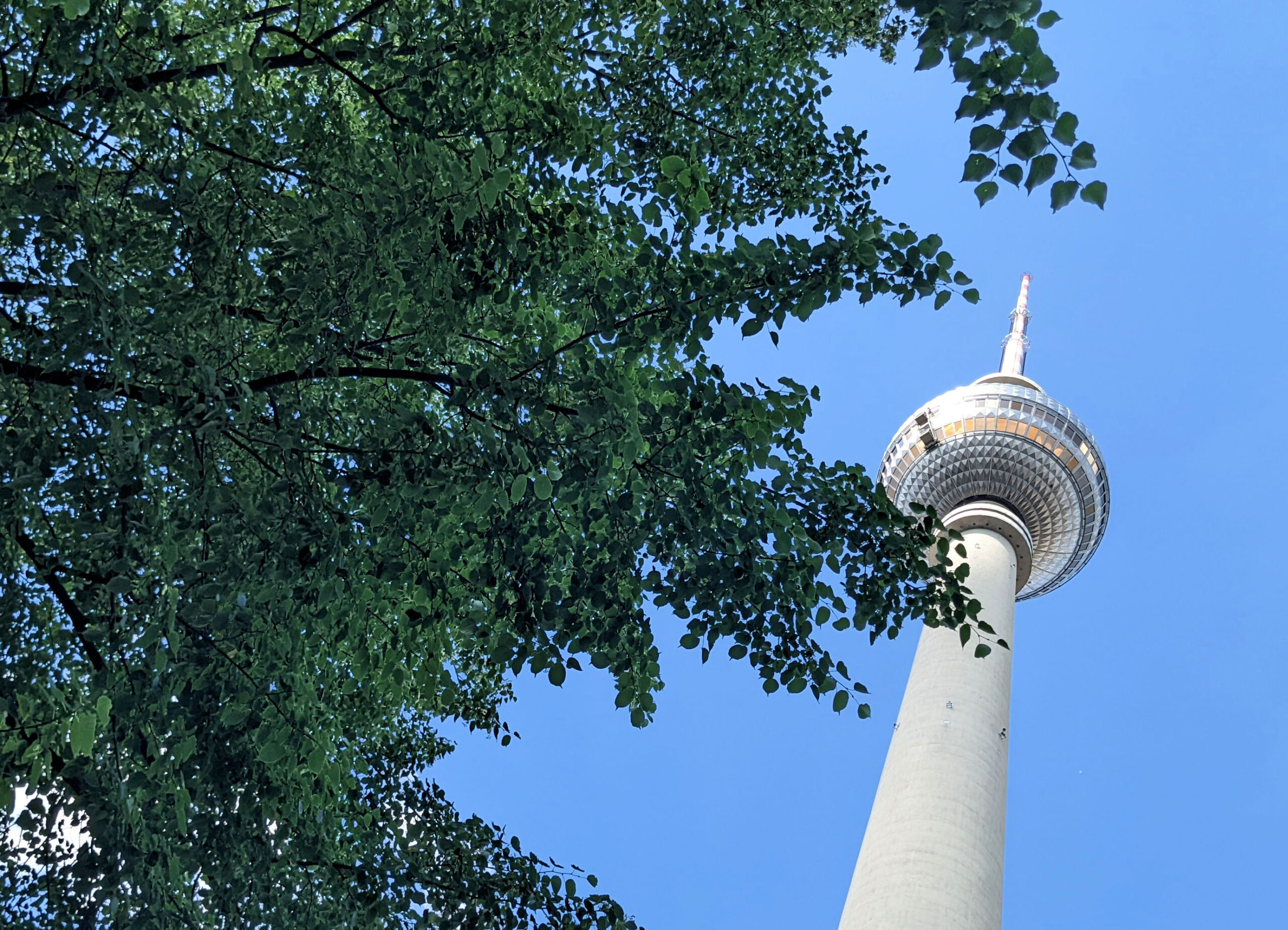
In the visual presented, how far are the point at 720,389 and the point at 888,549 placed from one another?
148 centimetres

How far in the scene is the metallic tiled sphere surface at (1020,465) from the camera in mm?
42812

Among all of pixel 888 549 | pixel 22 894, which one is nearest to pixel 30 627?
pixel 22 894

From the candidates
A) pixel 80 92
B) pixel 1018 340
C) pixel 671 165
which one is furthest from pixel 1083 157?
pixel 1018 340

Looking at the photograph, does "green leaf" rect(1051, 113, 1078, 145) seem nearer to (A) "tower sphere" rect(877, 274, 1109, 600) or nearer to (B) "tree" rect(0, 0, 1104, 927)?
(B) "tree" rect(0, 0, 1104, 927)

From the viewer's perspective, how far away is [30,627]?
6.28 meters

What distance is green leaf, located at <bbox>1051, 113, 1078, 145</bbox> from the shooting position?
3516mm

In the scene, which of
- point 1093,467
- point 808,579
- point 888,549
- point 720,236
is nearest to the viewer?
point 808,579

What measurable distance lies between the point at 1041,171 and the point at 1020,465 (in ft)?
137

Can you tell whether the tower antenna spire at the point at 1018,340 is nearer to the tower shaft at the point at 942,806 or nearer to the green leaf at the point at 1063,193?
the tower shaft at the point at 942,806

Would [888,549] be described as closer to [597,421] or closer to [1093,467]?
[597,421]

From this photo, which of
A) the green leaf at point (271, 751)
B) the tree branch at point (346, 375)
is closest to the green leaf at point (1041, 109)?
the tree branch at point (346, 375)

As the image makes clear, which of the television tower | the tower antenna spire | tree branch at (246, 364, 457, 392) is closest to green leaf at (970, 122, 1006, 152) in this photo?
tree branch at (246, 364, 457, 392)

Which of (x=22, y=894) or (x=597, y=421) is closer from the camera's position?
(x=597, y=421)

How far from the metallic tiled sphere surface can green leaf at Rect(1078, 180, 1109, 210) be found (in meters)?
39.8
